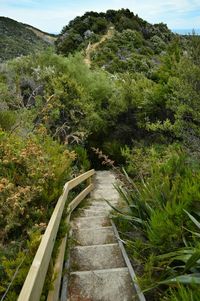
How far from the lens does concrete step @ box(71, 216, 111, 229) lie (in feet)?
24.8

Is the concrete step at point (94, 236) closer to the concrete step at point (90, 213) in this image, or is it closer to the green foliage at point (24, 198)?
the green foliage at point (24, 198)

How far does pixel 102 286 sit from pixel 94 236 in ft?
6.89

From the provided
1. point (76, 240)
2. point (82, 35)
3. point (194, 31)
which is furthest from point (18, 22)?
point (76, 240)

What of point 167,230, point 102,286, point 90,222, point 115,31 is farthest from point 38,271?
point 115,31

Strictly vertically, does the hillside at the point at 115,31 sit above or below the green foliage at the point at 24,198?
above

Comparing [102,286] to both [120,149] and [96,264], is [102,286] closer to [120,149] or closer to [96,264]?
[96,264]

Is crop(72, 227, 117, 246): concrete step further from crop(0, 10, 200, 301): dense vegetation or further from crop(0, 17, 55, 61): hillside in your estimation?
crop(0, 17, 55, 61): hillside

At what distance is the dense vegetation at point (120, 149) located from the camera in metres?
4.43

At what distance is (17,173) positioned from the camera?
557 cm

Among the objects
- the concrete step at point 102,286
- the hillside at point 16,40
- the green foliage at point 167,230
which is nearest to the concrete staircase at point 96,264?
the concrete step at point 102,286

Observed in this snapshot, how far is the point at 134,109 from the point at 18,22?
54701mm

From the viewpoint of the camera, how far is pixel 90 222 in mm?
7770

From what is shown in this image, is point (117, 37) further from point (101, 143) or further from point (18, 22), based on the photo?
point (101, 143)

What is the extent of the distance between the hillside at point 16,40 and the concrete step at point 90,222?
100ft
